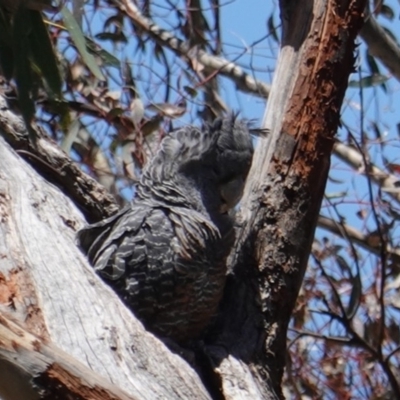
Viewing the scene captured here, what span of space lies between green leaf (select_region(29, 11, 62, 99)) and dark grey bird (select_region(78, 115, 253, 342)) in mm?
413

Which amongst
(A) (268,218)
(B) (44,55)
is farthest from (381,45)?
(B) (44,55)

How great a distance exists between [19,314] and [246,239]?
804 mm

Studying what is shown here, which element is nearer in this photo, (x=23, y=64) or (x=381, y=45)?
(x=23, y=64)

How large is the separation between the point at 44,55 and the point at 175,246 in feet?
2.05

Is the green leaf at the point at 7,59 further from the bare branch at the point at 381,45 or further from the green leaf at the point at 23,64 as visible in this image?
the bare branch at the point at 381,45

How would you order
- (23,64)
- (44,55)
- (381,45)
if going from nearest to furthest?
(23,64) < (44,55) < (381,45)

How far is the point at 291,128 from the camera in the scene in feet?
8.86

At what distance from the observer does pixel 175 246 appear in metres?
2.77

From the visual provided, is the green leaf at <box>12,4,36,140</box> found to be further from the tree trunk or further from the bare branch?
the bare branch

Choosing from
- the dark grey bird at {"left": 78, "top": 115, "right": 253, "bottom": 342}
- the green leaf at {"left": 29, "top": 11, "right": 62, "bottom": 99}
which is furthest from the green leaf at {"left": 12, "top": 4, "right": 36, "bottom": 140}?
the dark grey bird at {"left": 78, "top": 115, "right": 253, "bottom": 342}

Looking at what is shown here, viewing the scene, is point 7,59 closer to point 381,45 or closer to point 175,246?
point 175,246

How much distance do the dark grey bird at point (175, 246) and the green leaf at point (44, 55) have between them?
41cm

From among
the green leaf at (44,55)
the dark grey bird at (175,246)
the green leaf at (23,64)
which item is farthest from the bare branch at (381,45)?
the green leaf at (23,64)

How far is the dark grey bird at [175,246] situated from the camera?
9.02ft
